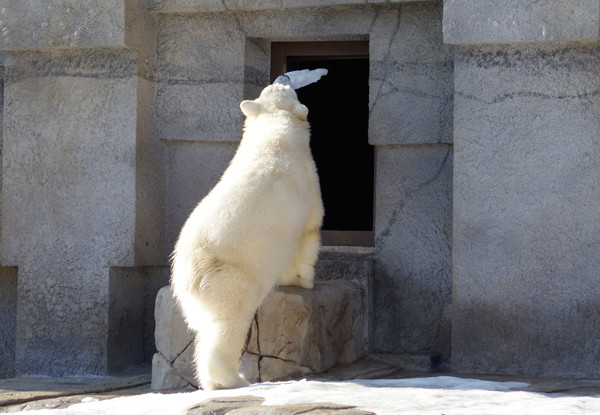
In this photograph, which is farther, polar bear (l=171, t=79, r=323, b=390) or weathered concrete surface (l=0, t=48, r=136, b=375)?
weathered concrete surface (l=0, t=48, r=136, b=375)

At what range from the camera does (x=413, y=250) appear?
5.94 metres

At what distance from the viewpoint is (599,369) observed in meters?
5.06

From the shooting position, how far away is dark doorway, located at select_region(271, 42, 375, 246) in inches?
316

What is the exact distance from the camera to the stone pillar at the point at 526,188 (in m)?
5.09

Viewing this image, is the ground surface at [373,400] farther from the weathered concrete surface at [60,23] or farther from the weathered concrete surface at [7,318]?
the weathered concrete surface at [60,23]

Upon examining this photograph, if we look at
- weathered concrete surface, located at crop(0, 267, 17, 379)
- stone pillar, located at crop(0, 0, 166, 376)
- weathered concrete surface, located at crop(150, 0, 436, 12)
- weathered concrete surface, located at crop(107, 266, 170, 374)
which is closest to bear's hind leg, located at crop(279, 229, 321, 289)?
stone pillar, located at crop(0, 0, 166, 376)

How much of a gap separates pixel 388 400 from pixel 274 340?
4.59 ft

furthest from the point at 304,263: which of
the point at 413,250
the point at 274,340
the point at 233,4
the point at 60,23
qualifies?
the point at 60,23

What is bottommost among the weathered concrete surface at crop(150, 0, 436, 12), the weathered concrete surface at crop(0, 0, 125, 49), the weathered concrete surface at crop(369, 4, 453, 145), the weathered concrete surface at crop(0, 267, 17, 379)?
the weathered concrete surface at crop(0, 267, 17, 379)

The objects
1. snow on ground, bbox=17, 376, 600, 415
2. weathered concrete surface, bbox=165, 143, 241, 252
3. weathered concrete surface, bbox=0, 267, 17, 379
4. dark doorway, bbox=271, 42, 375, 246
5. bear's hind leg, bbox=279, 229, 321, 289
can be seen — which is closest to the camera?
snow on ground, bbox=17, 376, 600, 415

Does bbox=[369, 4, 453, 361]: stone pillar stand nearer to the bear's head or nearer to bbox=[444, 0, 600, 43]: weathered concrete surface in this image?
bbox=[444, 0, 600, 43]: weathered concrete surface

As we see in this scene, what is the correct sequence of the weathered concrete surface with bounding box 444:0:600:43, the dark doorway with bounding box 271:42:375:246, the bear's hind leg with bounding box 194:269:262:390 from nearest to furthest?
the bear's hind leg with bounding box 194:269:262:390 < the weathered concrete surface with bounding box 444:0:600:43 < the dark doorway with bounding box 271:42:375:246

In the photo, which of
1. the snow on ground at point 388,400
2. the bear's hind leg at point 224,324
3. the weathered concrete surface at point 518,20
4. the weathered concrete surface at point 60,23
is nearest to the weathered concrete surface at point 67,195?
the weathered concrete surface at point 60,23

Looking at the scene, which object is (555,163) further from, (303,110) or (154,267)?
(154,267)
